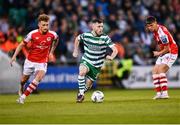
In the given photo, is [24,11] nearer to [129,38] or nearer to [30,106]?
[129,38]

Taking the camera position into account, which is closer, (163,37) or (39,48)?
(39,48)

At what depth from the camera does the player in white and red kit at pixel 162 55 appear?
17.6 m

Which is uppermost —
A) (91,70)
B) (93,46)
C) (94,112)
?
(93,46)

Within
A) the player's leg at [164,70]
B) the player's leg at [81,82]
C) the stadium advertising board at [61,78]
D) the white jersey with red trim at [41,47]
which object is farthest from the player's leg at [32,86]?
the stadium advertising board at [61,78]

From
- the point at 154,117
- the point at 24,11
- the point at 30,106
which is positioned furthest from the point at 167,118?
the point at 24,11

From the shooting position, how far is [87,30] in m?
27.2

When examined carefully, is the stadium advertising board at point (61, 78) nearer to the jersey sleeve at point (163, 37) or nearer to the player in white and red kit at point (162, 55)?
the player in white and red kit at point (162, 55)

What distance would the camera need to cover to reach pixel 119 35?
2773cm

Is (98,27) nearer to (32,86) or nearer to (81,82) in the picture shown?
(81,82)

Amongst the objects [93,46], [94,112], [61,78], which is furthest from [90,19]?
[94,112]

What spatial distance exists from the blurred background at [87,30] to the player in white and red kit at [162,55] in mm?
8124

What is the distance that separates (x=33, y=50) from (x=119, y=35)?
10649 mm

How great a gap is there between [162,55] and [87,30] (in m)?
9.58

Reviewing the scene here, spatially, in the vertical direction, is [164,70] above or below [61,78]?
above
